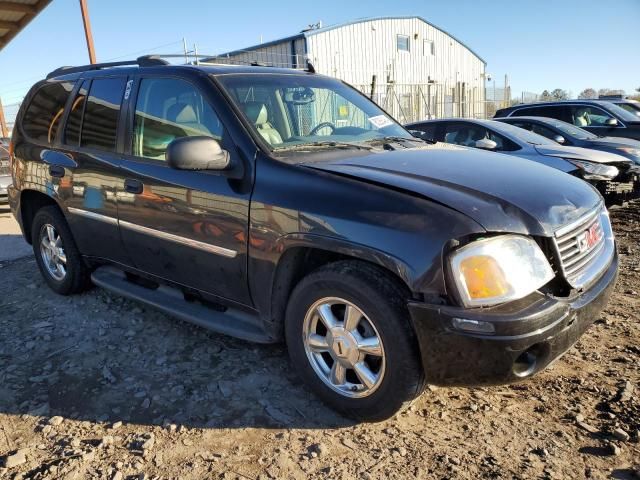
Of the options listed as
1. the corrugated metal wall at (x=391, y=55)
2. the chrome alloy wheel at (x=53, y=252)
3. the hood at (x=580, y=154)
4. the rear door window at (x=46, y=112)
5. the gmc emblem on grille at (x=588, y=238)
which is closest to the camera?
the gmc emblem on grille at (x=588, y=238)

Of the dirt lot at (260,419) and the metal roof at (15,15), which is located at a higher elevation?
the metal roof at (15,15)

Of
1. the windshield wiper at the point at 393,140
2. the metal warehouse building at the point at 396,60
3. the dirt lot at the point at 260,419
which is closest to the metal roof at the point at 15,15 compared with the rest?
the metal warehouse building at the point at 396,60

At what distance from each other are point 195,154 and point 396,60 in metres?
29.0

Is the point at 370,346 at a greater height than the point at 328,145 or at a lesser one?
lesser

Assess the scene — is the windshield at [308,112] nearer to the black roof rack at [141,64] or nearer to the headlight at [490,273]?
the black roof rack at [141,64]

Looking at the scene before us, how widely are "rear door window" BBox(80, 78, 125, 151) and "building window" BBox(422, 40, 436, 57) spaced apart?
30.6 m

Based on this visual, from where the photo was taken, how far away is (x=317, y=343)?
2715 mm

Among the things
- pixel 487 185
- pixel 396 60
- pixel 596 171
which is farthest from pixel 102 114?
pixel 396 60

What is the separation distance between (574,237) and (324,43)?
23.8 meters

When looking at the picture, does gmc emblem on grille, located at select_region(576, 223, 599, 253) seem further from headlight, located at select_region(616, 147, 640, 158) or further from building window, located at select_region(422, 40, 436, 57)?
building window, located at select_region(422, 40, 436, 57)

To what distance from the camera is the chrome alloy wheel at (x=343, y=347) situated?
2523 mm

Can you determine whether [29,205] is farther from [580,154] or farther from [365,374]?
[580,154]

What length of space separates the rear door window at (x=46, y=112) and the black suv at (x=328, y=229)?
0.17 metres

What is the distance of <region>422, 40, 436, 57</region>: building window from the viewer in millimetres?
31625
